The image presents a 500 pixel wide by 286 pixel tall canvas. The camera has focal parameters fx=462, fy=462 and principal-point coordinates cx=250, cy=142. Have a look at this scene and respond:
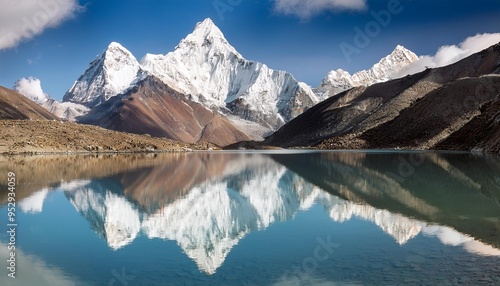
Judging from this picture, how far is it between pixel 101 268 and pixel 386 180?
3055 centimetres

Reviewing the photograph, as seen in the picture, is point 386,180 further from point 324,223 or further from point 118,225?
point 118,225

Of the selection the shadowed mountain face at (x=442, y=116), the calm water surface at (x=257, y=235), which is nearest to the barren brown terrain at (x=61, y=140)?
the calm water surface at (x=257, y=235)

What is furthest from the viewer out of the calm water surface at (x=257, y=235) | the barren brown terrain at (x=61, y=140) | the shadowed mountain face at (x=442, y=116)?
the shadowed mountain face at (x=442, y=116)

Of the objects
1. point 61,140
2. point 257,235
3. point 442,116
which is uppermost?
point 442,116

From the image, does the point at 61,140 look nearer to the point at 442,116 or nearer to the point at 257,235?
the point at 257,235

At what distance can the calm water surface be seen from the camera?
13914 mm

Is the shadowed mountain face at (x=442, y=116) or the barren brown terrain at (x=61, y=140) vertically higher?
the shadowed mountain face at (x=442, y=116)

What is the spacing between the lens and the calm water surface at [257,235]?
45.6ft

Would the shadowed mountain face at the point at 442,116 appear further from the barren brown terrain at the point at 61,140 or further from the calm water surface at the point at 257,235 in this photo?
the calm water surface at the point at 257,235

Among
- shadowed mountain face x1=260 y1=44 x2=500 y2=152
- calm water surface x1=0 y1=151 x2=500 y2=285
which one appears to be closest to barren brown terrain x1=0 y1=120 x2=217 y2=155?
calm water surface x1=0 y1=151 x2=500 y2=285

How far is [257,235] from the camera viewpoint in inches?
788

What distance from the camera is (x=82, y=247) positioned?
58.0ft

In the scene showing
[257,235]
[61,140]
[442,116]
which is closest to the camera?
[257,235]

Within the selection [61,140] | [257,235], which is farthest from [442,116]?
[257,235]
